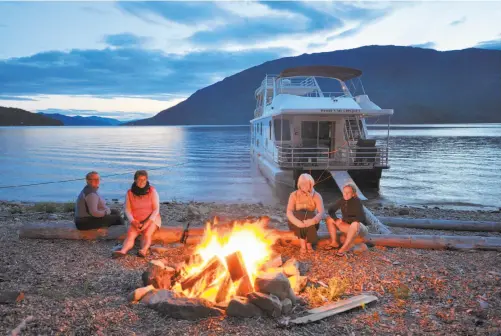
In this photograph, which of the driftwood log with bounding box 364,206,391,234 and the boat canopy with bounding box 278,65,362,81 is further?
the boat canopy with bounding box 278,65,362,81

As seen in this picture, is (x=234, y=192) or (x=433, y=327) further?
(x=234, y=192)

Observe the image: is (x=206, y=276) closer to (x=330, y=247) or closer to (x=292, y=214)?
(x=292, y=214)

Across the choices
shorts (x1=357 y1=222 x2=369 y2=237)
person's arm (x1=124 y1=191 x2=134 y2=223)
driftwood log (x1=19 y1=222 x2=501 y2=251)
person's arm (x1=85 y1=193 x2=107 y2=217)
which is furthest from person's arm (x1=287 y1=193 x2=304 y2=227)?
person's arm (x1=85 y1=193 x2=107 y2=217)

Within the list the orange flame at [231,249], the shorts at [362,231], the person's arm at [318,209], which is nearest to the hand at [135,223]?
the orange flame at [231,249]

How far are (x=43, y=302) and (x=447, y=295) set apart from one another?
4962 millimetres

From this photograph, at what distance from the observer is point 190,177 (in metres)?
27.3

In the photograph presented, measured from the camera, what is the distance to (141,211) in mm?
6660

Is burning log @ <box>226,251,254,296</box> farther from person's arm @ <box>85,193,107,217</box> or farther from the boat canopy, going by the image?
the boat canopy

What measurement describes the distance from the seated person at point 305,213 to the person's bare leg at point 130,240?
8.73ft

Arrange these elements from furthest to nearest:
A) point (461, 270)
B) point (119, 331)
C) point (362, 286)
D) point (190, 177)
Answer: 1. point (190, 177)
2. point (461, 270)
3. point (362, 286)
4. point (119, 331)

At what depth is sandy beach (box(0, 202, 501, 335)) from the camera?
408 centimetres

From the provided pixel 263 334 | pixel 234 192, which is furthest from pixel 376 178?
pixel 263 334

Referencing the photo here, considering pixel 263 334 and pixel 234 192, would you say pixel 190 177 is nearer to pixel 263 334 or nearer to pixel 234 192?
pixel 234 192

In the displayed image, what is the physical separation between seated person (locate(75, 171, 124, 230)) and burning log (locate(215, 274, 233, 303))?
3300 millimetres
